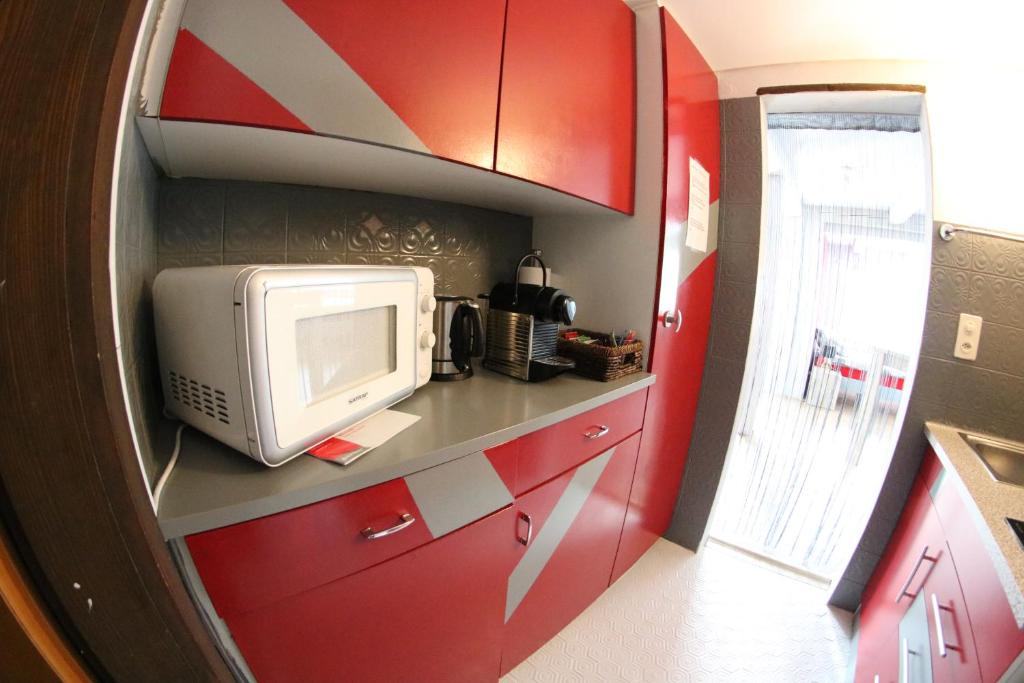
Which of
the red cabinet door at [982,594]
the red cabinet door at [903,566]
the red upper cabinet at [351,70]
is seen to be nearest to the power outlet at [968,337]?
the red cabinet door at [903,566]

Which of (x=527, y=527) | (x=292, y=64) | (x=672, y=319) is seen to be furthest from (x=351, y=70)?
(x=672, y=319)

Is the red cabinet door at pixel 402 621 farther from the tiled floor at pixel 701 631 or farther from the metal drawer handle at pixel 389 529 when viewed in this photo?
the tiled floor at pixel 701 631

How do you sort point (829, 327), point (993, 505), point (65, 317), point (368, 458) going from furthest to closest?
point (829, 327) < point (993, 505) < point (368, 458) < point (65, 317)

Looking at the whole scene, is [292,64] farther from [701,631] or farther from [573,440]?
[701,631]

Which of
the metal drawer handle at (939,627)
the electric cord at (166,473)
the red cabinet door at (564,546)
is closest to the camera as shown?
the electric cord at (166,473)

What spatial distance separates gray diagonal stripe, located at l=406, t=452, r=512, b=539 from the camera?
0.71 meters

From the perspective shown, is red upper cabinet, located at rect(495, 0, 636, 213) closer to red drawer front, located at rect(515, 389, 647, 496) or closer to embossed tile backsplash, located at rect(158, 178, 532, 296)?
embossed tile backsplash, located at rect(158, 178, 532, 296)

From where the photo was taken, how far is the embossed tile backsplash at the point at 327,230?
873 millimetres

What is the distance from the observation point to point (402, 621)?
29.9 inches

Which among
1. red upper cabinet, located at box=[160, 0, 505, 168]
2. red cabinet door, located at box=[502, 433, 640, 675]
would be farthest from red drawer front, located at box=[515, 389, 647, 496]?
red upper cabinet, located at box=[160, 0, 505, 168]

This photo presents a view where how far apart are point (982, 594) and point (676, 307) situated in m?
0.97

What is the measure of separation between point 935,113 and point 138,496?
7.71ft

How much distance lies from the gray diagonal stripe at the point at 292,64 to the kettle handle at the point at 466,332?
1.58ft

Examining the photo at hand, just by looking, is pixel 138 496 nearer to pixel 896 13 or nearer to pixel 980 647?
pixel 980 647
